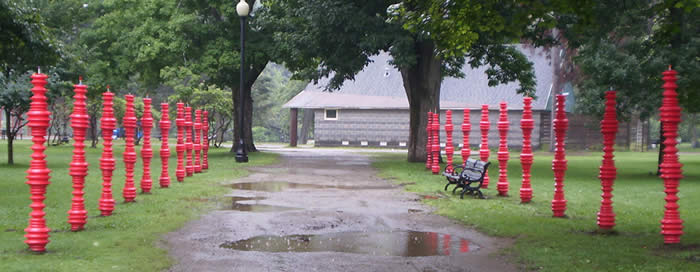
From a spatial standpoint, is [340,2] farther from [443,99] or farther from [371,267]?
[443,99]

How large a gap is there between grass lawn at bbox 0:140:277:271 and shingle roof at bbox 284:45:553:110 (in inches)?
1418

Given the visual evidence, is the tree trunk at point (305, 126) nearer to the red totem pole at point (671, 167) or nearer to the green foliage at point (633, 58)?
the green foliage at point (633, 58)

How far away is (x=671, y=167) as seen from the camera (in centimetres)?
935

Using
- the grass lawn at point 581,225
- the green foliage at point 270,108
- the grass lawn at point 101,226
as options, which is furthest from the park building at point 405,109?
the grass lawn at point 101,226

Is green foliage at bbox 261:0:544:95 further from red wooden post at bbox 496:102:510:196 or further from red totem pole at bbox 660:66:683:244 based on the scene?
red totem pole at bbox 660:66:683:244

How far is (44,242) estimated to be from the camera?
8.40 metres

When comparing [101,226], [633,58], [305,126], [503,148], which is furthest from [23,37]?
[305,126]

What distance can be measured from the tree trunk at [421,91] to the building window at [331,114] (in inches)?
1013

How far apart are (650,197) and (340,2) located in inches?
506

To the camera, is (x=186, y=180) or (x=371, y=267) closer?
(x=371, y=267)

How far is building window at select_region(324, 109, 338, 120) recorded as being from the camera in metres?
55.4

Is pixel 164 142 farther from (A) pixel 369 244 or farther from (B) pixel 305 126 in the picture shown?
(B) pixel 305 126

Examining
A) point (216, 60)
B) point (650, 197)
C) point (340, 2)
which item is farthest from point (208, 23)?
point (650, 197)

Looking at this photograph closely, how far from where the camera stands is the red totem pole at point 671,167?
9320 millimetres
